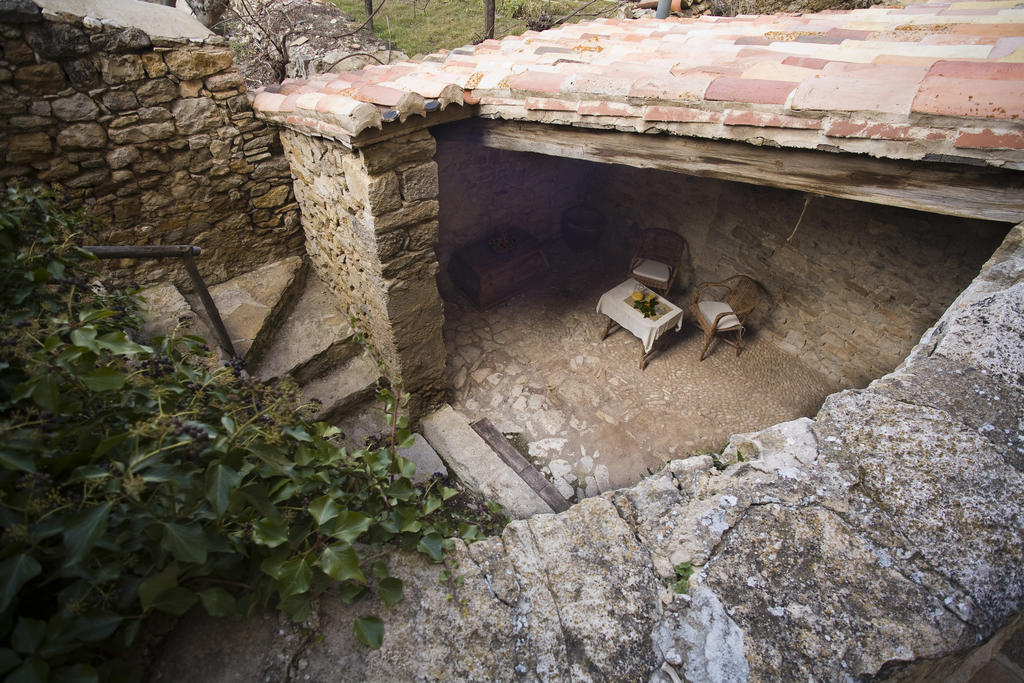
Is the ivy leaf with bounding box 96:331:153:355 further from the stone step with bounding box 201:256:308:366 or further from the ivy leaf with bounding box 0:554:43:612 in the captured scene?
the stone step with bounding box 201:256:308:366

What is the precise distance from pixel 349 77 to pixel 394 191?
1110 mm

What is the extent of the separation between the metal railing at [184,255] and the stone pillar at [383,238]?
0.94 metres

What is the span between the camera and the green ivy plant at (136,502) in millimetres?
840

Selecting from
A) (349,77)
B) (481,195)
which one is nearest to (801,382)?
(481,195)

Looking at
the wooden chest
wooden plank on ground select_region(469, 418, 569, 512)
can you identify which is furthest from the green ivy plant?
the wooden chest

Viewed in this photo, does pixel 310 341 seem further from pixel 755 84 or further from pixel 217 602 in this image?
pixel 755 84

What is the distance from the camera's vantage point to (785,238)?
4.75m

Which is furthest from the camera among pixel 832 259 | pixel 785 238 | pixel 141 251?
pixel 785 238

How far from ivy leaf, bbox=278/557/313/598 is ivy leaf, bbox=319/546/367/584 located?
1.5 inches

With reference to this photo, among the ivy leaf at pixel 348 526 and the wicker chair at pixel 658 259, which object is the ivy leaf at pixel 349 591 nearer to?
the ivy leaf at pixel 348 526

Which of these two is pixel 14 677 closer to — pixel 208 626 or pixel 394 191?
pixel 208 626

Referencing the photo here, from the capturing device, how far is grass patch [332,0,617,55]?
7945 millimetres

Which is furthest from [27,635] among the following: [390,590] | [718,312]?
[718,312]

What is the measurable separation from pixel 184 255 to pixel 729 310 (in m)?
4.90
